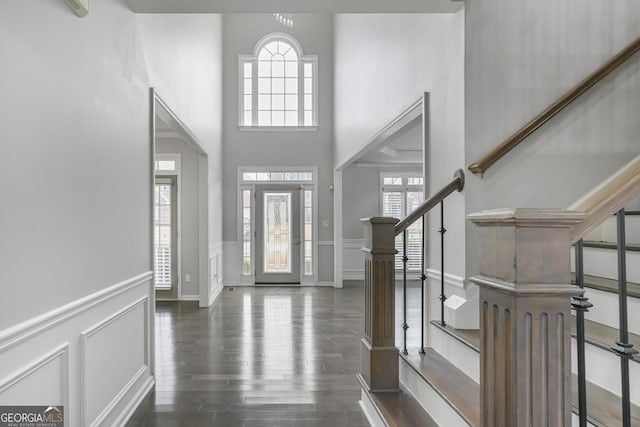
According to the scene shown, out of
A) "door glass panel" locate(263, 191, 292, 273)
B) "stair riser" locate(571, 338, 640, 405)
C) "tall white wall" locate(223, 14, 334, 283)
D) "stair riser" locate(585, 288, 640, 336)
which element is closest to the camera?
"stair riser" locate(571, 338, 640, 405)

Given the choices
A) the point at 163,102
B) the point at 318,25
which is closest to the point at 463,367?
the point at 163,102

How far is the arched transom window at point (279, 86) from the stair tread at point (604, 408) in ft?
25.0

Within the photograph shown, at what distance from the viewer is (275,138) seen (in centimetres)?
862

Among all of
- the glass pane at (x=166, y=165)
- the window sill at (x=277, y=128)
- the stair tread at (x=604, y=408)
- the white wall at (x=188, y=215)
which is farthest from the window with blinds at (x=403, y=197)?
the stair tread at (x=604, y=408)

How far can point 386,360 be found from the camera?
2680 millimetres

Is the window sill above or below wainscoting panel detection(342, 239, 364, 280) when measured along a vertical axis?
above

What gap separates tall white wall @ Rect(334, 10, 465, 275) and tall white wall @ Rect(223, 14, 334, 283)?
91.4 inches

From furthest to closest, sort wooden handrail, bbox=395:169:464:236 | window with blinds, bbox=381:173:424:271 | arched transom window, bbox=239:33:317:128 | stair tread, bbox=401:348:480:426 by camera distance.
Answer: window with blinds, bbox=381:173:424:271
arched transom window, bbox=239:33:317:128
wooden handrail, bbox=395:169:464:236
stair tread, bbox=401:348:480:426

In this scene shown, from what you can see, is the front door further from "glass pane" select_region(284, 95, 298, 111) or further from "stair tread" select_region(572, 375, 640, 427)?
"stair tread" select_region(572, 375, 640, 427)

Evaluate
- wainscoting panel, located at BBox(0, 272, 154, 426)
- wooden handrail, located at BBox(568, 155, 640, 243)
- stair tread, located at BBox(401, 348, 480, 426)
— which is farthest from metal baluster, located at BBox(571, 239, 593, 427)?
wainscoting panel, located at BBox(0, 272, 154, 426)

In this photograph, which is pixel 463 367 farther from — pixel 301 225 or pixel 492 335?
pixel 301 225

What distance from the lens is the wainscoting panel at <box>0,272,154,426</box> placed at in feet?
5.32

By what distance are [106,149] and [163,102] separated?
1385 mm

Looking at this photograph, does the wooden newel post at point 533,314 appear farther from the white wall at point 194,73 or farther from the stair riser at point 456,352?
the white wall at point 194,73
